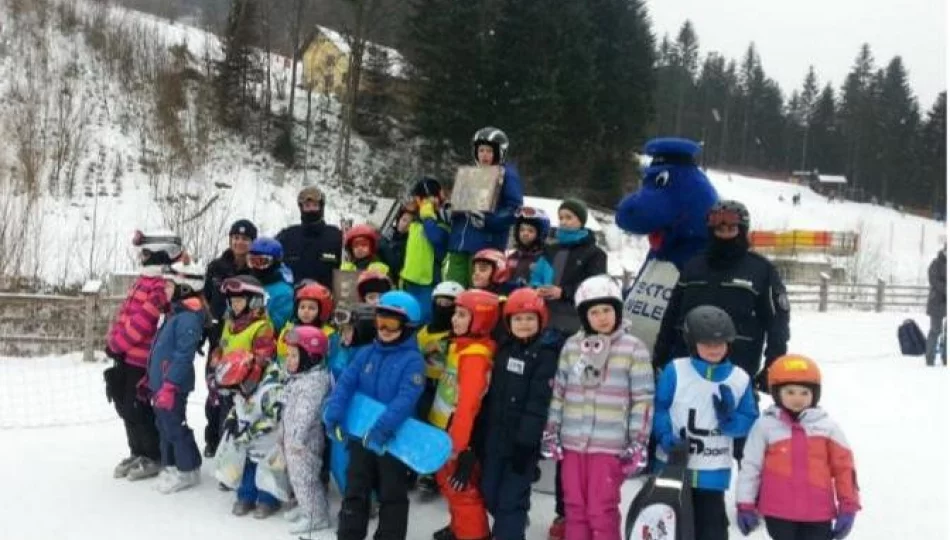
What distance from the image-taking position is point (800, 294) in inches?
854

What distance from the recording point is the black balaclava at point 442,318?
4.91 m

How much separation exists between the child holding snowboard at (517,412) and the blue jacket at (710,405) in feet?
1.90

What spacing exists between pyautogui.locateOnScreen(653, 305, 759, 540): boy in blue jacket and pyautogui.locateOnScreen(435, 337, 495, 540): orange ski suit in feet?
3.21

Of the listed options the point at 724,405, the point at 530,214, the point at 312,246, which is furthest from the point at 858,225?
the point at 724,405

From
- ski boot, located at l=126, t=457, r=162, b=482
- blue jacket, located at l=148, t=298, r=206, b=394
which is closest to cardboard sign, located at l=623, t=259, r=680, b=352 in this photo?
blue jacket, located at l=148, t=298, r=206, b=394

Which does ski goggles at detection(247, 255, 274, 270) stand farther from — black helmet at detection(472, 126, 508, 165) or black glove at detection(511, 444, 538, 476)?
black glove at detection(511, 444, 538, 476)

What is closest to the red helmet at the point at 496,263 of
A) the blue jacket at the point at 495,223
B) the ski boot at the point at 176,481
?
the blue jacket at the point at 495,223

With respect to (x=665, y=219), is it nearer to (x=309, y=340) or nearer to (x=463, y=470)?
(x=463, y=470)

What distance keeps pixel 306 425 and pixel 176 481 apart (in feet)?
4.24

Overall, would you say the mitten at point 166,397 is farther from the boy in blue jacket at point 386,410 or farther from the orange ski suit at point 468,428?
the orange ski suit at point 468,428

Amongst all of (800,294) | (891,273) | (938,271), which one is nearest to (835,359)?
(938,271)

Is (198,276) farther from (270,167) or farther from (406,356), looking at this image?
(270,167)

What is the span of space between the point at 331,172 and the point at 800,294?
15.8 metres

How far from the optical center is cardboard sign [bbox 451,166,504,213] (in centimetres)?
540
